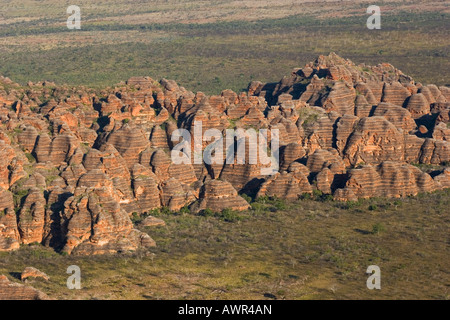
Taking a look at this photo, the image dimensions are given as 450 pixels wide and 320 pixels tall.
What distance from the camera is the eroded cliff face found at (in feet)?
213

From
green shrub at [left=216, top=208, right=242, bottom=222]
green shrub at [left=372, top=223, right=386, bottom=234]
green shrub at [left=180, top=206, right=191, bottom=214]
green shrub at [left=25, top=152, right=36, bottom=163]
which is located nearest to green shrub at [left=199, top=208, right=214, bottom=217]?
green shrub at [left=216, top=208, right=242, bottom=222]

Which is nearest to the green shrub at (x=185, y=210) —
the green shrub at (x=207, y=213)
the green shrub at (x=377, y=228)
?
the green shrub at (x=207, y=213)

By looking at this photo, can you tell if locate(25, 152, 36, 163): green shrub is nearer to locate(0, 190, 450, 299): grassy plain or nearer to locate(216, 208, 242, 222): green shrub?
locate(0, 190, 450, 299): grassy plain

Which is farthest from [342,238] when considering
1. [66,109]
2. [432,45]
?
[432,45]

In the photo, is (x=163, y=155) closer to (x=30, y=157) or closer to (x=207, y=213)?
(x=207, y=213)

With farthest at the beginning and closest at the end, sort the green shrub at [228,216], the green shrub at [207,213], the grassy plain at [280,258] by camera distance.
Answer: the green shrub at [207,213], the green shrub at [228,216], the grassy plain at [280,258]

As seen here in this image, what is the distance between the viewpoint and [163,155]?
79625 millimetres

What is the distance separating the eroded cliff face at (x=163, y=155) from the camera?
64.9 m

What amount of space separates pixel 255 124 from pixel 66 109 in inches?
830

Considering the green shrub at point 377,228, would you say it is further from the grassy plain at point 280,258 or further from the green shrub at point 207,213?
the green shrub at point 207,213

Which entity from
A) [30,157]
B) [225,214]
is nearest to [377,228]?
[225,214]
